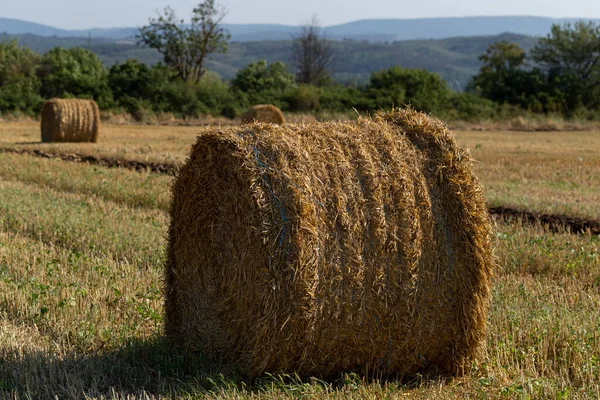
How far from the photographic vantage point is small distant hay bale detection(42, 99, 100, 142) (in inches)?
821

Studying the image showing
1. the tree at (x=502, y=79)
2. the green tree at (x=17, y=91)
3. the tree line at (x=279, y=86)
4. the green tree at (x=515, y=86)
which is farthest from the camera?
the tree at (x=502, y=79)

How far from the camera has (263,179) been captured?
475cm

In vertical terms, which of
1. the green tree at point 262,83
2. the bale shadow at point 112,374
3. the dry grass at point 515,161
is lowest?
the dry grass at point 515,161

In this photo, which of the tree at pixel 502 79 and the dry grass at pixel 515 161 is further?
the tree at pixel 502 79

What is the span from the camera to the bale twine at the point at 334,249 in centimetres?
467

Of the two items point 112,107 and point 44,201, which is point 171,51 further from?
point 44,201

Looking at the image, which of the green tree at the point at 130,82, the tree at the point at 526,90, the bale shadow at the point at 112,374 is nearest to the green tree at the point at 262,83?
the green tree at the point at 130,82

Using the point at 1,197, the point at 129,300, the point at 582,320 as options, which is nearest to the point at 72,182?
the point at 1,197

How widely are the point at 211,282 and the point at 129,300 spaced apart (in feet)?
4.82

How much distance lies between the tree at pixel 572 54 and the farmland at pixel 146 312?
3725 cm

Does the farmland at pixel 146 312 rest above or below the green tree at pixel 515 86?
below

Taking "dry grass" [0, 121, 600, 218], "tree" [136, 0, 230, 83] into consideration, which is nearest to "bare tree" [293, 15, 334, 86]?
"tree" [136, 0, 230, 83]

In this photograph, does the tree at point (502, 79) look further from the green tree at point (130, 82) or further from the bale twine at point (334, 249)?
the bale twine at point (334, 249)

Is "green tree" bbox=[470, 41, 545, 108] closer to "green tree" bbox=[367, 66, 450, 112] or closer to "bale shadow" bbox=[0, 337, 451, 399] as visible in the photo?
"green tree" bbox=[367, 66, 450, 112]
